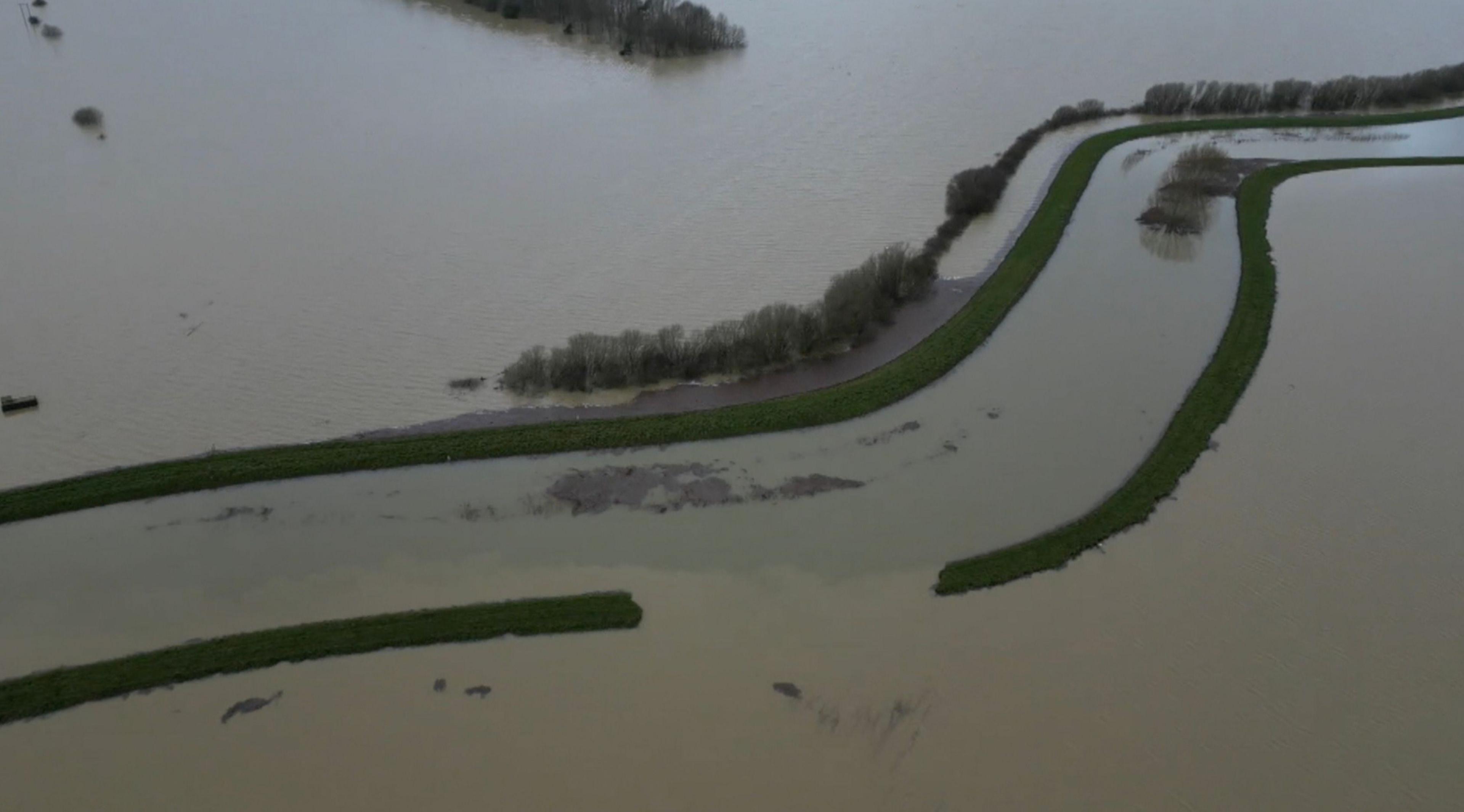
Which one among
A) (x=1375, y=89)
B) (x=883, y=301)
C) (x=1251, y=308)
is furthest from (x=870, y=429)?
(x=1375, y=89)

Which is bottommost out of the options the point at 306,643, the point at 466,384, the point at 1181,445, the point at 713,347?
the point at 306,643

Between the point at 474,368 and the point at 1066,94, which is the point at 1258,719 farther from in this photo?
the point at 1066,94

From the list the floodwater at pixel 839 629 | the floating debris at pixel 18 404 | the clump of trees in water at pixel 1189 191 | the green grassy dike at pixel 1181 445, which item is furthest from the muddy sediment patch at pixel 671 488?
the clump of trees in water at pixel 1189 191

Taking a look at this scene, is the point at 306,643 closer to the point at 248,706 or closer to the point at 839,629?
the point at 248,706

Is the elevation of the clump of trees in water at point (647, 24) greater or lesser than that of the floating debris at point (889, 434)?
greater

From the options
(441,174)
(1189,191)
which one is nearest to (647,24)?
(441,174)

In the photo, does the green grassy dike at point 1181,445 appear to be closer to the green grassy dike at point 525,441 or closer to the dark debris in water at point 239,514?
the green grassy dike at point 525,441
